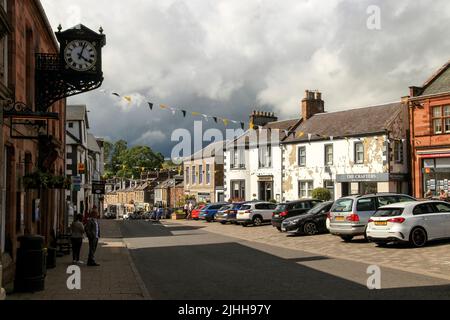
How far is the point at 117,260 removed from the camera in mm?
17078

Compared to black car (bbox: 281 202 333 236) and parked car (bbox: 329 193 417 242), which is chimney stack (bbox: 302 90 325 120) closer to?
black car (bbox: 281 202 333 236)

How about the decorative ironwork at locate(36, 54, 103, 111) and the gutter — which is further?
the gutter

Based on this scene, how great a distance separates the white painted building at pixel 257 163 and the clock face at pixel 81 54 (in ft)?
88.6

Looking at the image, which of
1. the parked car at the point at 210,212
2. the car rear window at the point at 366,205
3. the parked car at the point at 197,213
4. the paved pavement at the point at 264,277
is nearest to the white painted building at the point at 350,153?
the parked car at the point at 210,212

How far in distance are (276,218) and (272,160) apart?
1793cm

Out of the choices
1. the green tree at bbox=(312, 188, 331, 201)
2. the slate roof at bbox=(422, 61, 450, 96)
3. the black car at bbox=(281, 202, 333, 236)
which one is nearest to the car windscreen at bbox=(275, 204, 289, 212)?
the black car at bbox=(281, 202, 333, 236)

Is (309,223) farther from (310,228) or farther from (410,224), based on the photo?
(410,224)

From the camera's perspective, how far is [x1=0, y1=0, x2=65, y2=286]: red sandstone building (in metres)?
12.8

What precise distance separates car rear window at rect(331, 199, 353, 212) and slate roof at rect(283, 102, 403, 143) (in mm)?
15350

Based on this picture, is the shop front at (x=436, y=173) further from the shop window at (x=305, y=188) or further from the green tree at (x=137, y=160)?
the green tree at (x=137, y=160)

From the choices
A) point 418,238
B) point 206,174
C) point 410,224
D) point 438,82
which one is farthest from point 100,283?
point 206,174

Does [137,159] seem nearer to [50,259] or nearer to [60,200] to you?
[60,200]

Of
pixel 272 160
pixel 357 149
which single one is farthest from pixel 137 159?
pixel 357 149

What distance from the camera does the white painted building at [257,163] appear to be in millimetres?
44469
